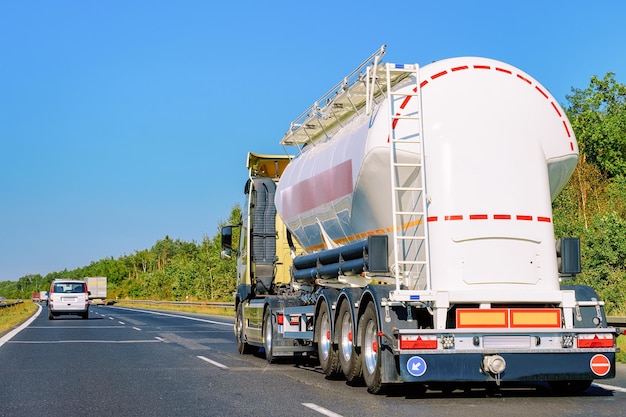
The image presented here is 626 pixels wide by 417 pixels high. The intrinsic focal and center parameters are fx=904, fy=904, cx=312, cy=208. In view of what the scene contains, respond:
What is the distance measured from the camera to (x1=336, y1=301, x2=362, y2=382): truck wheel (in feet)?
37.5

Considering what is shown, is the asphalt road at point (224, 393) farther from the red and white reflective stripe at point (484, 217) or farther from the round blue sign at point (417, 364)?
the red and white reflective stripe at point (484, 217)

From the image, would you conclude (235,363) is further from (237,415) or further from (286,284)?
(237,415)

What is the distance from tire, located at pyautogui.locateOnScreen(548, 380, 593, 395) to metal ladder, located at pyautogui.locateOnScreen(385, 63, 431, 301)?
7.43 ft

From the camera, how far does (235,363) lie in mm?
15898

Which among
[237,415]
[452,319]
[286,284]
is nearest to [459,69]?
[452,319]

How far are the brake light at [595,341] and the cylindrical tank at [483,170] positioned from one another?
0.69 metres

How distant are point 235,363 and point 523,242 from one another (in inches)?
A: 284

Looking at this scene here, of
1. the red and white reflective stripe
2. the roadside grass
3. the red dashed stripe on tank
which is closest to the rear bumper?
the red and white reflective stripe

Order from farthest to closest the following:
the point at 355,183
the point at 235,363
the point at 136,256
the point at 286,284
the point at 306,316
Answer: the point at 136,256, the point at 286,284, the point at 235,363, the point at 306,316, the point at 355,183

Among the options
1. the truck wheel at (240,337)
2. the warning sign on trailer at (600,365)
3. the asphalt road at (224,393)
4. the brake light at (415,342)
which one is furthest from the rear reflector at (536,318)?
the truck wheel at (240,337)

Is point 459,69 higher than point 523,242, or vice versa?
point 459,69

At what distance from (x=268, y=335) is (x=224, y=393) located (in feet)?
16.9

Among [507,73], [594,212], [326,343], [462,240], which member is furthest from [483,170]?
[594,212]

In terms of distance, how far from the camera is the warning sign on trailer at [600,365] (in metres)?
9.94
